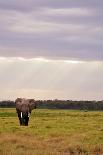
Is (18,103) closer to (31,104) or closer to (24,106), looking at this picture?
(24,106)

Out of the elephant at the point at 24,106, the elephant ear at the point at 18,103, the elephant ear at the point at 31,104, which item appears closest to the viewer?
the elephant at the point at 24,106

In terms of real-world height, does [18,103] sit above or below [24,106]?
above

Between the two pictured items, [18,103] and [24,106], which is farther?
[18,103]

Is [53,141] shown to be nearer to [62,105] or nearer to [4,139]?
[4,139]

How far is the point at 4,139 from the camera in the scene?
2750 centimetres

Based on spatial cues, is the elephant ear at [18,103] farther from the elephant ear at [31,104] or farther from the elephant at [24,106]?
the elephant ear at [31,104]

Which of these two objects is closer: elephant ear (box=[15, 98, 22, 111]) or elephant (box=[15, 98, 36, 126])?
elephant (box=[15, 98, 36, 126])

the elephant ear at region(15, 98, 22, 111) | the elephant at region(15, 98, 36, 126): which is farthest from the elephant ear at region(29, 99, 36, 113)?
the elephant ear at region(15, 98, 22, 111)

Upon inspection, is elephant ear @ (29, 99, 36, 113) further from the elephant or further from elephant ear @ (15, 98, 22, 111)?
elephant ear @ (15, 98, 22, 111)

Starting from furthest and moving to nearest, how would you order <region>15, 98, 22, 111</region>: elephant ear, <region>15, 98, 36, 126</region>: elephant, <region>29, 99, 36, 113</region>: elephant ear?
<region>29, 99, 36, 113</region>: elephant ear, <region>15, 98, 22, 111</region>: elephant ear, <region>15, 98, 36, 126</region>: elephant

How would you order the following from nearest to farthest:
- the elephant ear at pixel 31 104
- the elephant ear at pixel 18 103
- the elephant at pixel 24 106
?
the elephant at pixel 24 106
the elephant ear at pixel 18 103
the elephant ear at pixel 31 104

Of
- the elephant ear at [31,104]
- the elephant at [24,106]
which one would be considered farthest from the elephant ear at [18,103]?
the elephant ear at [31,104]

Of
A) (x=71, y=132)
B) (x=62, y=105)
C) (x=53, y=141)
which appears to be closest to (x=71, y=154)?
(x=53, y=141)

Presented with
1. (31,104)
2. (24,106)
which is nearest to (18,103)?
(24,106)
